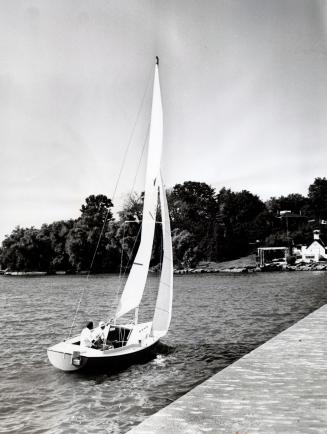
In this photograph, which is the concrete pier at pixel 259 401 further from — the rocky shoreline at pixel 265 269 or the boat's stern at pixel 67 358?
the rocky shoreline at pixel 265 269

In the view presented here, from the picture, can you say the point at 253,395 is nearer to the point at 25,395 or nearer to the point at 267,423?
the point at 267,423

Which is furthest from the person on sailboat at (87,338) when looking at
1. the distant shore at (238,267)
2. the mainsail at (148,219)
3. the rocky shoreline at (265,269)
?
the rocky shoreline at (265,269)

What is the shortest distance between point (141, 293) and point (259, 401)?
995 cm

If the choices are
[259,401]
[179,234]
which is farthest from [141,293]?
[179,234]

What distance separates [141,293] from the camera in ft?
66.8

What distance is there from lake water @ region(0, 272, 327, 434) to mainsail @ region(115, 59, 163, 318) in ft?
9.92

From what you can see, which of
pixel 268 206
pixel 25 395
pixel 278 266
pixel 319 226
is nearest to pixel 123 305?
pixel 25 395

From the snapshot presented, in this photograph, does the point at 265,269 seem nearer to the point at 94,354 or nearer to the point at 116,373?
the point at 116,373

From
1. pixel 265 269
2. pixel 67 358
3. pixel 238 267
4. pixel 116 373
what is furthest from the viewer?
pixel 238 267

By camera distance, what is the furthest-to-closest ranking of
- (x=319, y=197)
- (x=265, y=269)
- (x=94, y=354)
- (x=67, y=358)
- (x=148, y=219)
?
(x=319, y=197), (x=265, y=269), (x=148, y=219), (x=94, y=354), (x=67, y=358)

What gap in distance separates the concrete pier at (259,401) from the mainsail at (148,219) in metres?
6.00

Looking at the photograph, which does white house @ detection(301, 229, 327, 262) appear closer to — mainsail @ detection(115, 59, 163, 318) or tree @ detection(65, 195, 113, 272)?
tree @ detection(65, 195, 113, 272)

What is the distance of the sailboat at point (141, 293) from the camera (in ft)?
60.1

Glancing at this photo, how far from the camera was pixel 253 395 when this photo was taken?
11.5 meters
